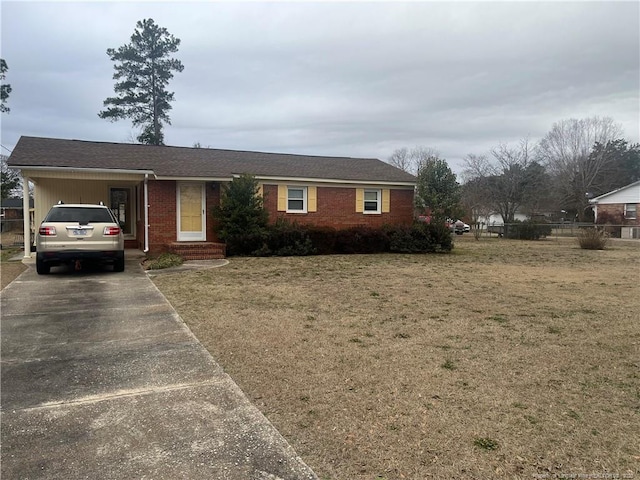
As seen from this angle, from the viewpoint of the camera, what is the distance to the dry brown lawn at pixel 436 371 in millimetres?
2975

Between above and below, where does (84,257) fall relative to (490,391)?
above

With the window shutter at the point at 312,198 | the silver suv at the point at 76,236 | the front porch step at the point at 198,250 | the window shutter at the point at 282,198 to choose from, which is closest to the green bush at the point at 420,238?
the window shutter at the point at 312,198

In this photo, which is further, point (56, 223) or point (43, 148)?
point (43, 148)

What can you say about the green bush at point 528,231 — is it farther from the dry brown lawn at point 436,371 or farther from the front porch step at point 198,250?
the front porch step at point 198,250

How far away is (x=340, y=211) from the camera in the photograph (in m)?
19.0

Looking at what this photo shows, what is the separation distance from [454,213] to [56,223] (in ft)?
52.3

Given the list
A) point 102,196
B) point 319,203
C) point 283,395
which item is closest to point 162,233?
point 102,196

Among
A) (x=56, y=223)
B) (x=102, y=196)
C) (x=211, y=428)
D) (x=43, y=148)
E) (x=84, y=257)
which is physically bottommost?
(x=211, y=428)

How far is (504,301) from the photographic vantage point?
808cm

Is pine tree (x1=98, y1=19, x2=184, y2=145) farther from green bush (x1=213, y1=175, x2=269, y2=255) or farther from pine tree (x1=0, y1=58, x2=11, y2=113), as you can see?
green bush (x1=213, y1=175, x2=269, y2=255)

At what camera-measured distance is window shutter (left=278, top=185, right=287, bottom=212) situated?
17906 millimetres

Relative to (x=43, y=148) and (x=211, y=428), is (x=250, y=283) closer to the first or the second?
(x=211, y=428)

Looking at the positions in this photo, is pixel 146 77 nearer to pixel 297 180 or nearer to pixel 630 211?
pixel 297 180

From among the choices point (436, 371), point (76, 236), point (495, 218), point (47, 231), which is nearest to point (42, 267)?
point (47, 231)
